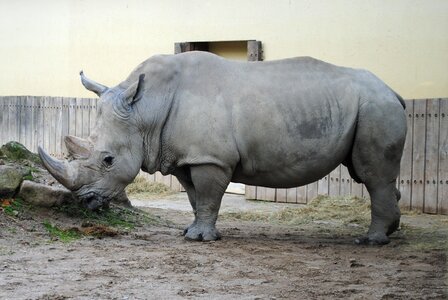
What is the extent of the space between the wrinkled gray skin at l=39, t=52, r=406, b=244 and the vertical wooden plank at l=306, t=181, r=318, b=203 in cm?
390

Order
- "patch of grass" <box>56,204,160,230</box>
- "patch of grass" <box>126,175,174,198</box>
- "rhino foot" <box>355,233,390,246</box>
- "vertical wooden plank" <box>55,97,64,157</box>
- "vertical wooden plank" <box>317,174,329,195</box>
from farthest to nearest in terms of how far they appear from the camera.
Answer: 1. "vertical wooden plank" <box>55,97,64,157</box>
2. "patch of grass" <box>126,175,174,198</box>
3. "vertical wooden plank" <box>317,174,329,195</box>
4. "patch of grass" <box>56,204,160,230</box>
5. "rhino foot" <box>355,233,390,246</box>

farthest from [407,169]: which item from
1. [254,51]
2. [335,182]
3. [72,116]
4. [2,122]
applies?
[2,122]

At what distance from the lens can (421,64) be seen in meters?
11.9

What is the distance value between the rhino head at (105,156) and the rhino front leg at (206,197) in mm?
629

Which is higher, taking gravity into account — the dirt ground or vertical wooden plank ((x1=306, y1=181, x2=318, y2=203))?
vertical wooden plank ((x1=306, y1=181, x2=318, y2=203))

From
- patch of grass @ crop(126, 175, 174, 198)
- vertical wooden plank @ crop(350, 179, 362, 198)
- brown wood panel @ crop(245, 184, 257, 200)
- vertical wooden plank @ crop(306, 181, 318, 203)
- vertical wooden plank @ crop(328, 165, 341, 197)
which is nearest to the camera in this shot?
vertical wooden plank @ crop(350, 179, 362, 198)

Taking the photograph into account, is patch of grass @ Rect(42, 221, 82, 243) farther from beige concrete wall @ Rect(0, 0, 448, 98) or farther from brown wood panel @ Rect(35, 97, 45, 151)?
brown wood panel @ Rect(35, 97, 45, 151)

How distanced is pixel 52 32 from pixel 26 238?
828 centimetres

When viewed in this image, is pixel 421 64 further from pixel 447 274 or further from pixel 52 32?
pixel 52 32

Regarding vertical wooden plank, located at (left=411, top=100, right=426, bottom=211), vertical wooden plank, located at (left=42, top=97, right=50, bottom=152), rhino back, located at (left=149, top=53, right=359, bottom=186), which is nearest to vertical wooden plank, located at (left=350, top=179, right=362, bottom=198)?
vertical wooden plank, located at (left=411, top=100, right=426, bottom=211)

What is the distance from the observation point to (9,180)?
29.2 feet

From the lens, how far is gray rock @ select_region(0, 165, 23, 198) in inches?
347

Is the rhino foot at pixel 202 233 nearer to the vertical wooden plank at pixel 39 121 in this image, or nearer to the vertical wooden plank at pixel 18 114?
the vertical wooden plank at pixel 39 121

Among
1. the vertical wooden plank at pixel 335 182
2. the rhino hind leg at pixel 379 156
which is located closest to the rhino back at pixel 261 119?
the rhino hind leg at pixel 379 156
